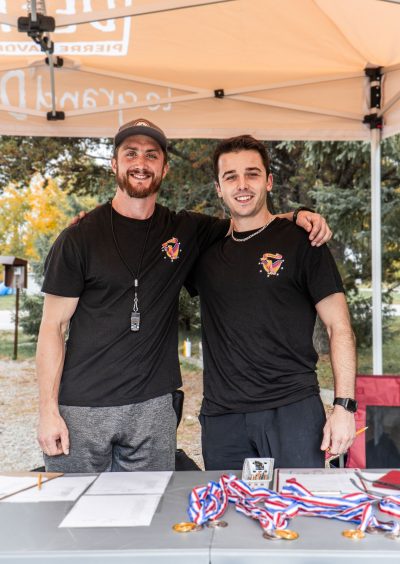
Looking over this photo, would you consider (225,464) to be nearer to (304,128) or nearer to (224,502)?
(224,502)

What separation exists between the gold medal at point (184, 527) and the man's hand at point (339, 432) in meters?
0.71

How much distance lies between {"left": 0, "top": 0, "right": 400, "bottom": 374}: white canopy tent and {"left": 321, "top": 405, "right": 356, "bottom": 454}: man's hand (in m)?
1.66

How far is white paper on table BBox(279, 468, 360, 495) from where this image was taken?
4.50 ft

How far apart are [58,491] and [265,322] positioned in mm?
754

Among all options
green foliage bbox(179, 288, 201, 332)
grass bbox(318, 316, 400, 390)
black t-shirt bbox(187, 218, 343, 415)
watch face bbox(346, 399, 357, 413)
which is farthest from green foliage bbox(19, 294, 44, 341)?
watch face bbox(346, 399, 357, 413)

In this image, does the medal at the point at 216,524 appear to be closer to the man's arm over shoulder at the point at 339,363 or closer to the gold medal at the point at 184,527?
the gold medal at the point at 184,527

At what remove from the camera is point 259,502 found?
50.3 inches

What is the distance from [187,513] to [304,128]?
2497mm

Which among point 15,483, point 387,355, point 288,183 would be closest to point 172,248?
point 15,483

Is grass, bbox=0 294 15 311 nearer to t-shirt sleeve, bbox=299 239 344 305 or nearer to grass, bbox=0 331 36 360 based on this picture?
grass, bbox=0 331 36 360

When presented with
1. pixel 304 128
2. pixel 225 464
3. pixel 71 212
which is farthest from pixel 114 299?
pixel 71 212

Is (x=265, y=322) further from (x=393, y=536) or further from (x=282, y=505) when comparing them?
(x=393, y=536)

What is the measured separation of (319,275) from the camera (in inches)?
72.1

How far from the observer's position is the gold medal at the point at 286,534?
3.61 ft
